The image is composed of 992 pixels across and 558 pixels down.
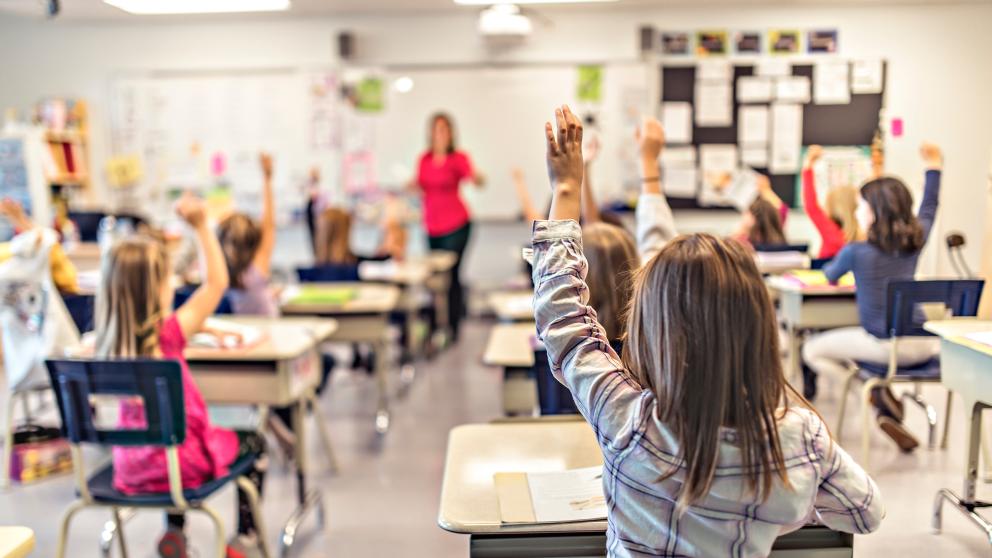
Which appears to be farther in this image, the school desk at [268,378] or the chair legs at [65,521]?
the school desk at [268,378]

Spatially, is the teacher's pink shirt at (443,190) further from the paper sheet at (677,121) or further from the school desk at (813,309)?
the school desk at (813,309)

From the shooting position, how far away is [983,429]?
5.79ft

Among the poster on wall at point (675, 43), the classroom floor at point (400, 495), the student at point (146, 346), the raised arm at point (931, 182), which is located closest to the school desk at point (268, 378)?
the classroom floor at point (400, 495)

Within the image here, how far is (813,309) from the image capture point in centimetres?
264

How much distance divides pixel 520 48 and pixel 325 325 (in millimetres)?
3697

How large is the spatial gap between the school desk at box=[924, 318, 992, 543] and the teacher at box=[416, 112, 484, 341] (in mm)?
3714

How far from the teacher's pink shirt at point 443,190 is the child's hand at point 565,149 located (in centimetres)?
423

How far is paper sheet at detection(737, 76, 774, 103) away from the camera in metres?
3.21

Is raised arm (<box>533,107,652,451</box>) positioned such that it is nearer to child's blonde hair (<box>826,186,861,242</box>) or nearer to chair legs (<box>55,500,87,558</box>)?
child's blonde hair (<box>826,186,861,242</box>)

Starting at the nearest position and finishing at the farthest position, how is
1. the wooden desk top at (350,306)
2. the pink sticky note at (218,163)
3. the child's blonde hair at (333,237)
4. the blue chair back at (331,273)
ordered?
the wooden desk top at (350,306), the blue chair back at (331,273), the child's blonde hair at (333,237), the pink sticky note at (218,163)

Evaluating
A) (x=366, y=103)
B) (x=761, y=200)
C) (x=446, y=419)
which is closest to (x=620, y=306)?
(x=761, y=200)

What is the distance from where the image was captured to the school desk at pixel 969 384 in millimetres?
1688

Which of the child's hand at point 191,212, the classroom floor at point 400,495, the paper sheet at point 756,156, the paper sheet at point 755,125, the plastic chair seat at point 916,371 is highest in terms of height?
the paper sheet at point 755,125

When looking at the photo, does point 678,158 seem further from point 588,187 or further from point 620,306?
point 620,306
